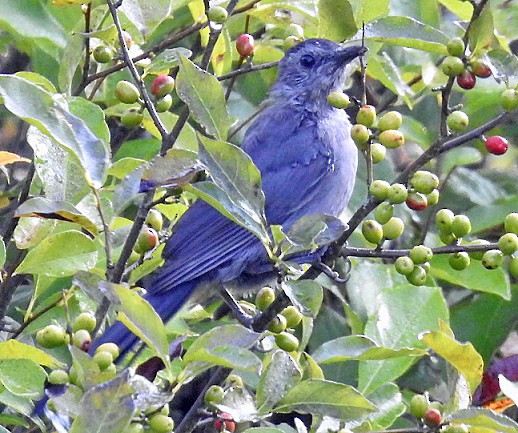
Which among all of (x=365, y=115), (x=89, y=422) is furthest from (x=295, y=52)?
(x=89, y=422)

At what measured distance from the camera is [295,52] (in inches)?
161

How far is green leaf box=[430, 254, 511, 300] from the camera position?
3.20 metres

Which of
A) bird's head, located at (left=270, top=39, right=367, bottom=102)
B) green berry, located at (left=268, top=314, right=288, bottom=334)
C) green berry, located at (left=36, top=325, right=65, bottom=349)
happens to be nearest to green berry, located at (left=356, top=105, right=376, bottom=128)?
green berry, located at (left=268, top=314, right=288, bottom=334)

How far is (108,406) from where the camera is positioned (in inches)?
66.2

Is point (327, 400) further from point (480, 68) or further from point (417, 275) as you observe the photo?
point (480, 68)

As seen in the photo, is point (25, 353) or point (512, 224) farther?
point (512, 224)

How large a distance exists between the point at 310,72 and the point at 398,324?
1.72 metres

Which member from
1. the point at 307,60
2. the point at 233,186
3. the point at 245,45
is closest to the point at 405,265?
the point at 233,186

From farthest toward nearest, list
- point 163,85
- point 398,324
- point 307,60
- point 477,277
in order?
1. point 307,60
2. point 477,277
3. point 398,324
4. point 163,85

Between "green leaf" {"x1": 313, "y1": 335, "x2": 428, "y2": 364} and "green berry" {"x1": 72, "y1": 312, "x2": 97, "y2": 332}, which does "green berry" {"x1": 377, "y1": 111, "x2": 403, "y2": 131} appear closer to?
"green leaf" {"x1": 313, "y1": 335, "x2": 428, "y2": 364}

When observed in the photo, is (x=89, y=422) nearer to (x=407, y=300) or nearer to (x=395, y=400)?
(x=395, y=400)

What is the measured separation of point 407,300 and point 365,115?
0.73m

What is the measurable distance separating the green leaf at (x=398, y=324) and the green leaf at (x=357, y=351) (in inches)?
19.1

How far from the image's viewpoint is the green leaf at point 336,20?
2.59m
